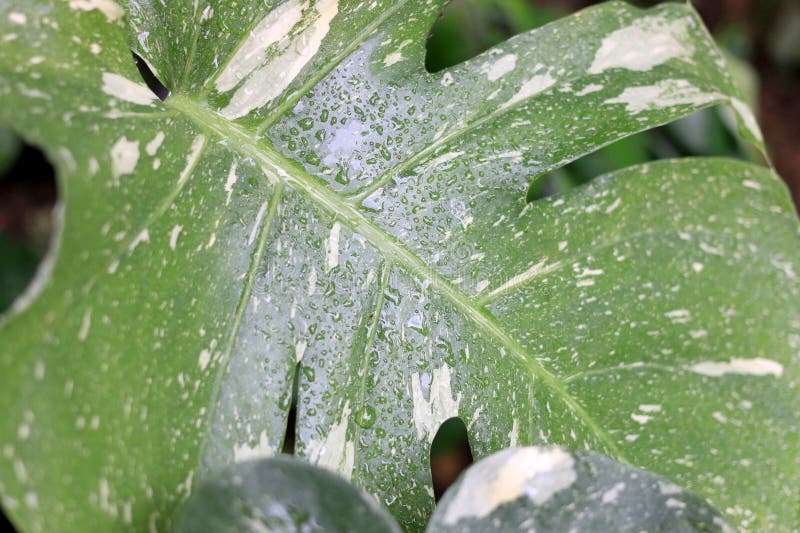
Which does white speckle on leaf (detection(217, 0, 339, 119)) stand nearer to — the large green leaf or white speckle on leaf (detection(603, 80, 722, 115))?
the large green leaf

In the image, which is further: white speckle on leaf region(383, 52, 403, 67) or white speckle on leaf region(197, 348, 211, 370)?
white speckle on leaf region(383, 52, 403, 67)

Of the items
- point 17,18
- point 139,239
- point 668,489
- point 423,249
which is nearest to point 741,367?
point 668,489

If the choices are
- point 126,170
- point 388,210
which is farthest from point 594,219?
point 126,170

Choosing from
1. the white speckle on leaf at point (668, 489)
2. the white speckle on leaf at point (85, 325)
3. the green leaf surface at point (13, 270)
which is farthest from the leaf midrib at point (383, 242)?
the green leaf surface at point (13, 270)

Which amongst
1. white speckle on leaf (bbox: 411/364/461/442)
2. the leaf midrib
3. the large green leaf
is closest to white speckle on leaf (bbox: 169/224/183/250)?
the large green leaf

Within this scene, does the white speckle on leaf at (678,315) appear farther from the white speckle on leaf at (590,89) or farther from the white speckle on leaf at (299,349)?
the white speckle on leaf at (299,349)
